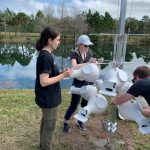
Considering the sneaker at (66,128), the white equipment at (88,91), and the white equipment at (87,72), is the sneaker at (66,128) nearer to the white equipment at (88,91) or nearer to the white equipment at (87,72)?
the white equipment at (88,91)

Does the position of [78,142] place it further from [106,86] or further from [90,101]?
[106,86]

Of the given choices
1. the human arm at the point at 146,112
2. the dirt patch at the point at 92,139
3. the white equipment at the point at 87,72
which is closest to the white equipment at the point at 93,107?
the white equipment at the point at 87,72

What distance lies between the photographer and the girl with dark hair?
2281mm

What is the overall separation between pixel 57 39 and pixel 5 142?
52.2 inches

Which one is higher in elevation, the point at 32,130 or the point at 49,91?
the point at 49,91

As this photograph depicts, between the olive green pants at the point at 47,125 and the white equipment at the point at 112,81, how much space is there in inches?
18.7

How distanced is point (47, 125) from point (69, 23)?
22.1 meters

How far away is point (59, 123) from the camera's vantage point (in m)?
3.51

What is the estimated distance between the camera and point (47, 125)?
2531mm

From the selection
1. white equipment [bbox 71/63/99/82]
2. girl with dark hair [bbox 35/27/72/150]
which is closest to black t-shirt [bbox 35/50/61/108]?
girl with dark hair [bbox 35/27/72/150]

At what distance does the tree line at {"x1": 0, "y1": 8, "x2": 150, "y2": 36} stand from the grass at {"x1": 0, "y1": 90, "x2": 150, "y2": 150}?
16.0 m

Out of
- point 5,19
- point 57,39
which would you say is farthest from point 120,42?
point 5,19

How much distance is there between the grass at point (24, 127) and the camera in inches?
117

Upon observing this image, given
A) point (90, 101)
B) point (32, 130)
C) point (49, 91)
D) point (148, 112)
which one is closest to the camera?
point (148, 112)
